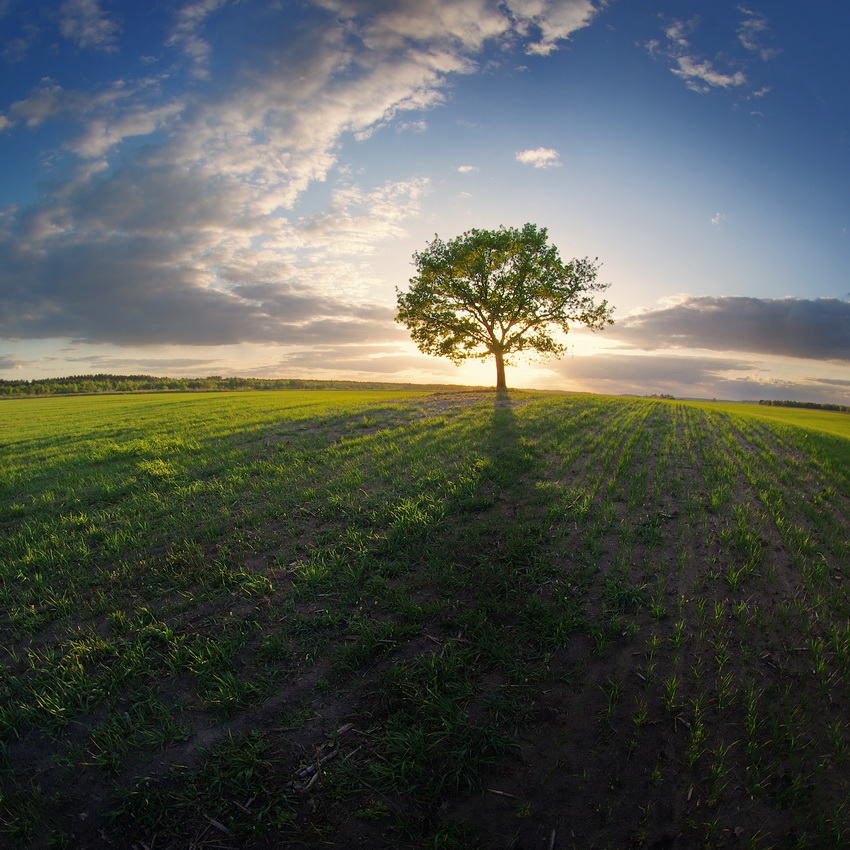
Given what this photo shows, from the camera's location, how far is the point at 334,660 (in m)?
5.07

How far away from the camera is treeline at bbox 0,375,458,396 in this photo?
300 feet

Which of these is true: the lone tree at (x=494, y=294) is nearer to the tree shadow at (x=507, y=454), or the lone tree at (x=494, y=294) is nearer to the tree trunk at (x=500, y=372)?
the tree trunk at (x=500, y=372)

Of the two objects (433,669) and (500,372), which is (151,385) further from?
(433,669)

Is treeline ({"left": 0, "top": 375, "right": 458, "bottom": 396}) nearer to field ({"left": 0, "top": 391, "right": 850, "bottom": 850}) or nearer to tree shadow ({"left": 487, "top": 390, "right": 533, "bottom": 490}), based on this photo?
tree shadow ({"left": 487, "top": 390, "right": 533, "bottom": 490})

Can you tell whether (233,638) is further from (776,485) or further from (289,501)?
(776,485)

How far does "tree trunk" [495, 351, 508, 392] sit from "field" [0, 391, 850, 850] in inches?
1242

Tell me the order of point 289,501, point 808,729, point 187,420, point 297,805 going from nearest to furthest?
1. point 297,805
2. point 808,729
3. point 289,501
4. point 187,420

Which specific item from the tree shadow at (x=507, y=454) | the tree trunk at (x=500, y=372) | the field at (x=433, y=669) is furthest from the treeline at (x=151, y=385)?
the field at (x=433, y=669)

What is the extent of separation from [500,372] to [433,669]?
38273mm

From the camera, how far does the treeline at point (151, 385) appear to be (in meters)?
91.5

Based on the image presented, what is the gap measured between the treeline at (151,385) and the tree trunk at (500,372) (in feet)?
155

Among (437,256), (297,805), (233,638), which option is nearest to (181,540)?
(233,638)

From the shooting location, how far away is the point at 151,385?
9744 cm

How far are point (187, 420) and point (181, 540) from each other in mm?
19188
